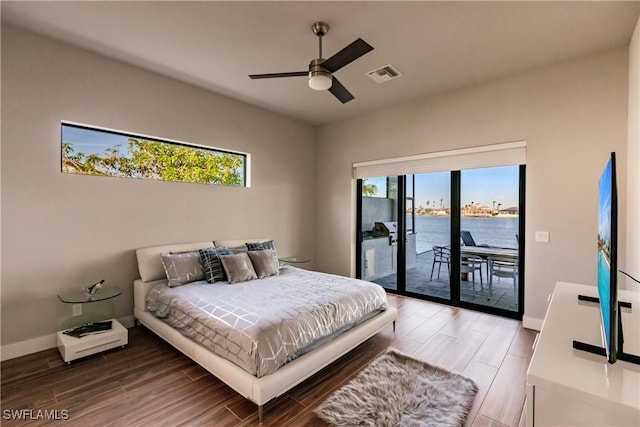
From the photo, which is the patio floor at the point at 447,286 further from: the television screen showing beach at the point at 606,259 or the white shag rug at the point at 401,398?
the television screen showing beach at the point at 606,259

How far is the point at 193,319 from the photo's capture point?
8.23ft

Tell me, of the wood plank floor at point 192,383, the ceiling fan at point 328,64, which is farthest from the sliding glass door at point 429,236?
the ceiling fan at point 328,64

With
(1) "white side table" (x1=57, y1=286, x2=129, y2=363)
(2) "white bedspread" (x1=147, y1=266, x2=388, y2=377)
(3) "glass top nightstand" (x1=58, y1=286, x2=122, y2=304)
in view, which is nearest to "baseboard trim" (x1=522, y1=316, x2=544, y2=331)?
(2) "white bedspread" (x1=147, y1=266, x2=388, y2=377)

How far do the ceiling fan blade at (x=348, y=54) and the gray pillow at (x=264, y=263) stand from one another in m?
2.28

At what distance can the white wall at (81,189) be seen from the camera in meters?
2.68

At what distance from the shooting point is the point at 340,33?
2.69m

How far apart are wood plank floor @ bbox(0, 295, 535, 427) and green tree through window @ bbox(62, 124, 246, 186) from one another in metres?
1.87

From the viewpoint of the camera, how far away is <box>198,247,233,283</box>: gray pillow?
10.8ft

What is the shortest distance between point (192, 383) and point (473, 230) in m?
3.79

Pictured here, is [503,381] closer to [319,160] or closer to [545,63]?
[545,63]

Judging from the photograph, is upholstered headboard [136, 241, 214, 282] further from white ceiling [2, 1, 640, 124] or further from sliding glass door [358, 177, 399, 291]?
sliding glass door [358, 177, 399, 291]

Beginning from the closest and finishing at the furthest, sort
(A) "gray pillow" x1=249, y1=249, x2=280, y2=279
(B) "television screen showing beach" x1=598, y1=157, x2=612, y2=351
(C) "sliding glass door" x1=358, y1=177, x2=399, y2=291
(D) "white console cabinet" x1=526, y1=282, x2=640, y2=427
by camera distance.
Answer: (D) "white console cabinet" x1=526, y1=282, x2=640, y2=427, (B) "television screen showing beach" x1=598, y1=157, x2=612, y2=351, (A) "gray pillow" x1=249, y1=249, x2=280, y2=279, (C) "sliding glass door" x1=358, y1=177, x2=399, y2=291

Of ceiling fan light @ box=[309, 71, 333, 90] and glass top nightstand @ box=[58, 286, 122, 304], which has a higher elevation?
ceiling fan light @ box=[309, 71, 333, 90]

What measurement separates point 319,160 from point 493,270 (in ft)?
11.2
